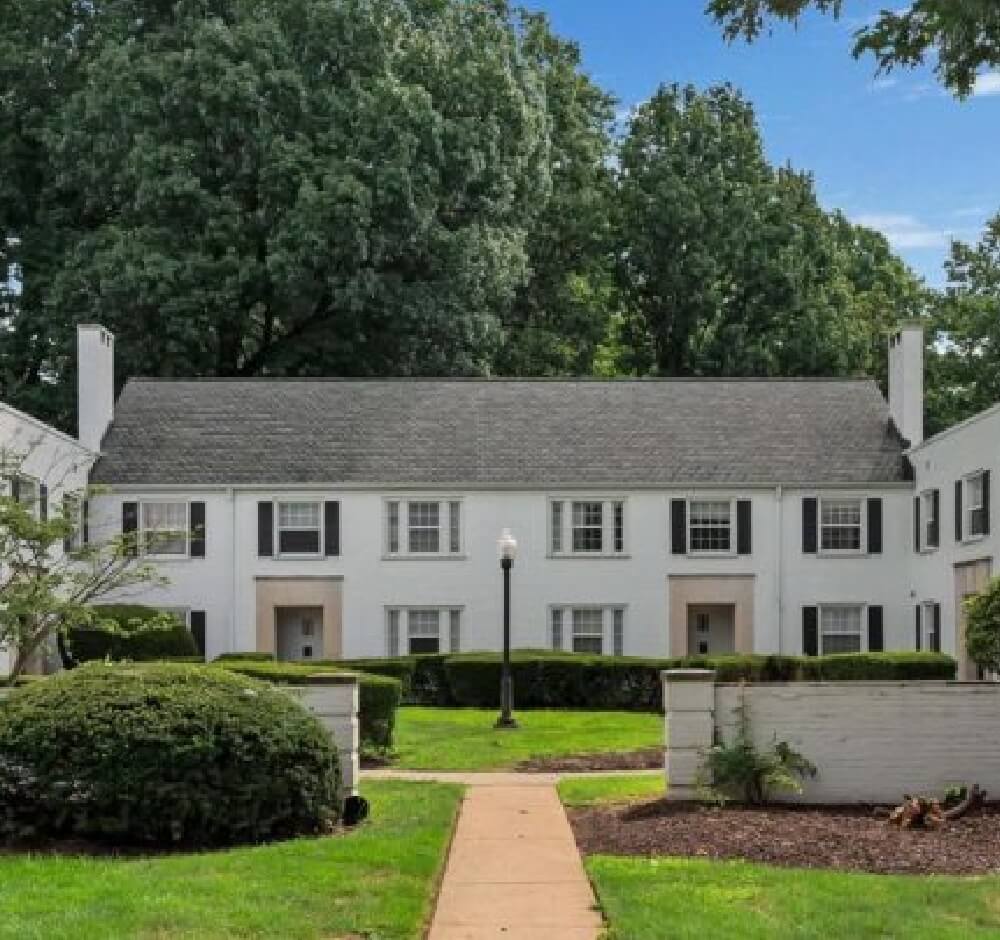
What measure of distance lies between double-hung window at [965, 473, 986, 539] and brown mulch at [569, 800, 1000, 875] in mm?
17497

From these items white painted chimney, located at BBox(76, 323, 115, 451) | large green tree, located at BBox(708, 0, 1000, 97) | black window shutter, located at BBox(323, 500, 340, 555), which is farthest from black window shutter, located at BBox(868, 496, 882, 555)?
large green tree, located at BBox(708, 0, 1000, 97)

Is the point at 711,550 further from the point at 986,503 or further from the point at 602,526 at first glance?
the point at 986,503

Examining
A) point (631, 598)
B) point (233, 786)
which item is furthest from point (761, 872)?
point (631, 598)

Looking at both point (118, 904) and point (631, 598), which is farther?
point (631, 598)

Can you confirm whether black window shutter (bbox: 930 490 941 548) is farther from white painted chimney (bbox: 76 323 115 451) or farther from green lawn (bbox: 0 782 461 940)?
green lawn (bbox: 0 782 461 940)

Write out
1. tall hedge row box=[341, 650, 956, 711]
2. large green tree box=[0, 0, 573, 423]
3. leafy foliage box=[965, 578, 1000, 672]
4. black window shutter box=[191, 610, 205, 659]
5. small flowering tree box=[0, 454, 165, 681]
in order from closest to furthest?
1. small flowering tree box=[0, 454, 165, 681]
2. leafy foliage box=[965, 578, 1000, 672]
3. tall hedge row box=[341, 650, 956, 711]
4. black window shutter box=[191, 610, 205, 659]
5. large green tree box=[0, 0, 573, 423]

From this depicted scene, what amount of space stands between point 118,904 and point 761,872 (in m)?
4.03

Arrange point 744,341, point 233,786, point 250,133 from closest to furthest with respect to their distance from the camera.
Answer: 1. point 233,786
2. point 250,133
3. point 744,341

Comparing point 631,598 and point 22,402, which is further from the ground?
point 22,402

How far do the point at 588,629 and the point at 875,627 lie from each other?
649 cm

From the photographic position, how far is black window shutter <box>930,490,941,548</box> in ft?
109

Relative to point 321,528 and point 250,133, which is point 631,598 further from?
point 250,133

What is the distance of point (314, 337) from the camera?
44.9 meters

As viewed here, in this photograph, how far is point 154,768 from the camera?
11.3m
